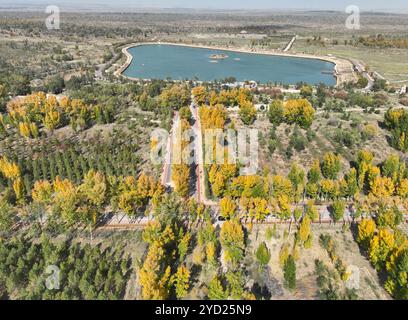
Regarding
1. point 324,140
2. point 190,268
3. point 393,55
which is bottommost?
point 190,268

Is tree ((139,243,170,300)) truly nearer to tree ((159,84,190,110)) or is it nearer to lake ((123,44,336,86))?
tree ((159,84,190,110))

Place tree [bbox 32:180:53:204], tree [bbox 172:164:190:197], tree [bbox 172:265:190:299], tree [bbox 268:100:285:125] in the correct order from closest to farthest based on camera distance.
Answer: tree [bbox 172:265:190:299], tree [bbox 32:180:53:204], tree [bbox 172:164:190:197], tree [bbox 268:100:285:125]

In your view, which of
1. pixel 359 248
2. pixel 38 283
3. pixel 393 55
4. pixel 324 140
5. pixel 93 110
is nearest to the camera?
pixel 38 283

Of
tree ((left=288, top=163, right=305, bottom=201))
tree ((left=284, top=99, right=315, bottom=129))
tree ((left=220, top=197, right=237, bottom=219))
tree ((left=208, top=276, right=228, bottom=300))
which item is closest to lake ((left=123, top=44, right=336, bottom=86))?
tree ((left=284, top=99, right=315, bottom=129))

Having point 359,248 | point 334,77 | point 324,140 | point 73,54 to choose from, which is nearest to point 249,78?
point 334,77

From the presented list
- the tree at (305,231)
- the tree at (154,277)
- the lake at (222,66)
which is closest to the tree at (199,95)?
the lake at (222,66)

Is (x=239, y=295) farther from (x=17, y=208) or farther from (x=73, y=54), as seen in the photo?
(x=73, y=54)

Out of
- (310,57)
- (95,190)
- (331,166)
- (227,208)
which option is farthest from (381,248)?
(310,57)

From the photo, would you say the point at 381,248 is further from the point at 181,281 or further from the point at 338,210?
the point at 181,281
